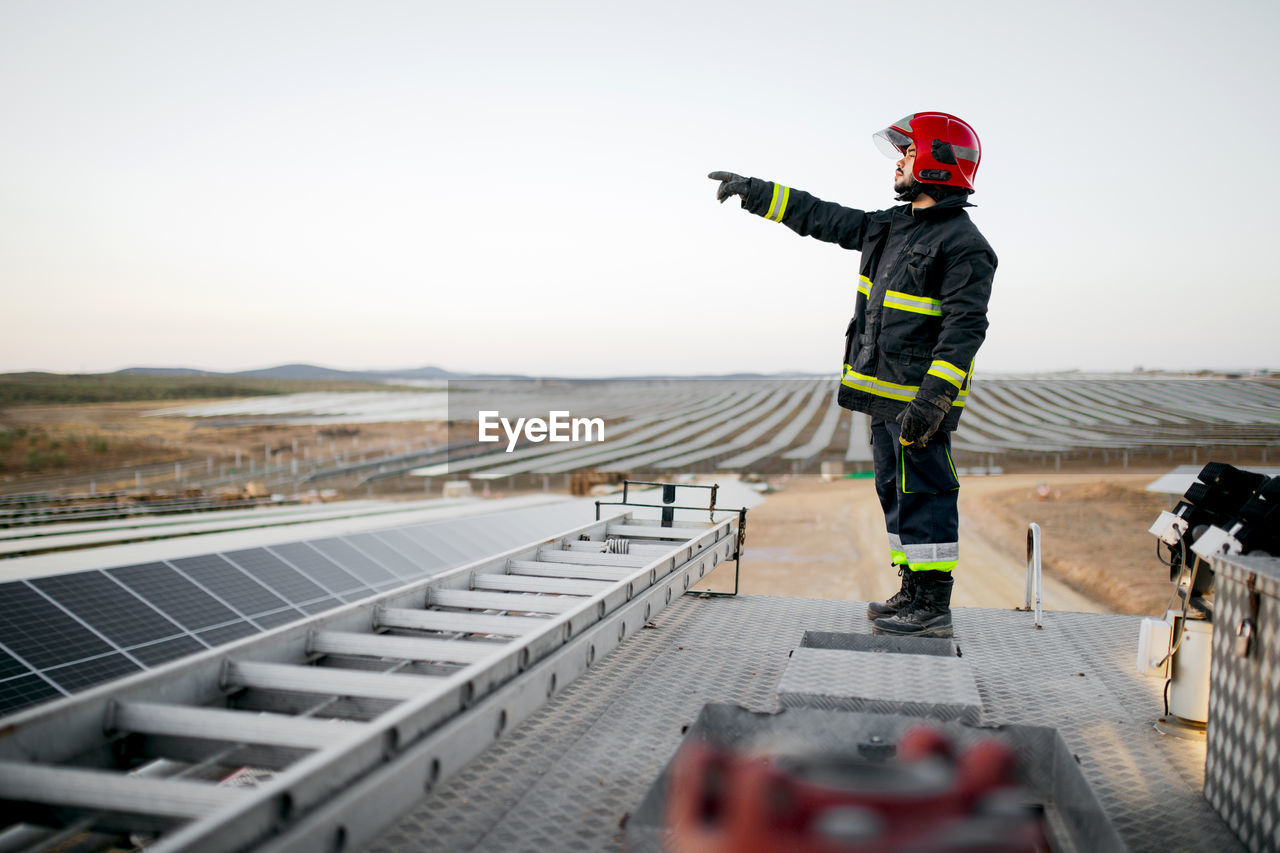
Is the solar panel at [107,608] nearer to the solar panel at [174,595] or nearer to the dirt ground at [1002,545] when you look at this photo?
the solar panel at [174,595]

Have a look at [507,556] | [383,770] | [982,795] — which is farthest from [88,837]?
[507,556]

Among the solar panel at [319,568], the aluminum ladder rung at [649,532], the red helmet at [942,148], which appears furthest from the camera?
the solar panel at [319,568]

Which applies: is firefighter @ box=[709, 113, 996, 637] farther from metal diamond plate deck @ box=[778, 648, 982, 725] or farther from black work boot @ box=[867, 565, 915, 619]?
metal diamond plate deck @ box=[778, 648, 982, 725]

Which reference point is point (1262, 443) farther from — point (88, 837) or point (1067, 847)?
point (88, 837)

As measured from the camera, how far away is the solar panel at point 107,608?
530 centimetres

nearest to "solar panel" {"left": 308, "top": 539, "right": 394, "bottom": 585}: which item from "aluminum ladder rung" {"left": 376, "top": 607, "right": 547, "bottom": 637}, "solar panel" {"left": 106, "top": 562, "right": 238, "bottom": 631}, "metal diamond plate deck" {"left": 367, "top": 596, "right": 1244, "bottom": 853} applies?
"solar panel" {"left": 106, "top": 562, "right": 238, "bottom": 631}

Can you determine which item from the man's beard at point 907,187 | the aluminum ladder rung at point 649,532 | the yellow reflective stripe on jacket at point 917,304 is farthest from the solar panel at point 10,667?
the man's beard at point 907,187

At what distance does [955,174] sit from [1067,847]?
2738mm

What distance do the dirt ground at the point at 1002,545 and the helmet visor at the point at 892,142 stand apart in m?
8.87

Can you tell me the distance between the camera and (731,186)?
13.3 ft

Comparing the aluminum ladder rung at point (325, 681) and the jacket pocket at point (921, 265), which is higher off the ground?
the jacket pocket at point (921, 265)

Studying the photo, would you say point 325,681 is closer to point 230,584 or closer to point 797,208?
point 797,208

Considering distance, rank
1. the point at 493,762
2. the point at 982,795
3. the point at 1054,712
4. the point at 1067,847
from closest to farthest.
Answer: the point at 982,795 → the point at 1067,847 → the point at 493,762 → the point at 1054,712

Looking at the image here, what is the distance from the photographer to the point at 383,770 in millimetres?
1568
